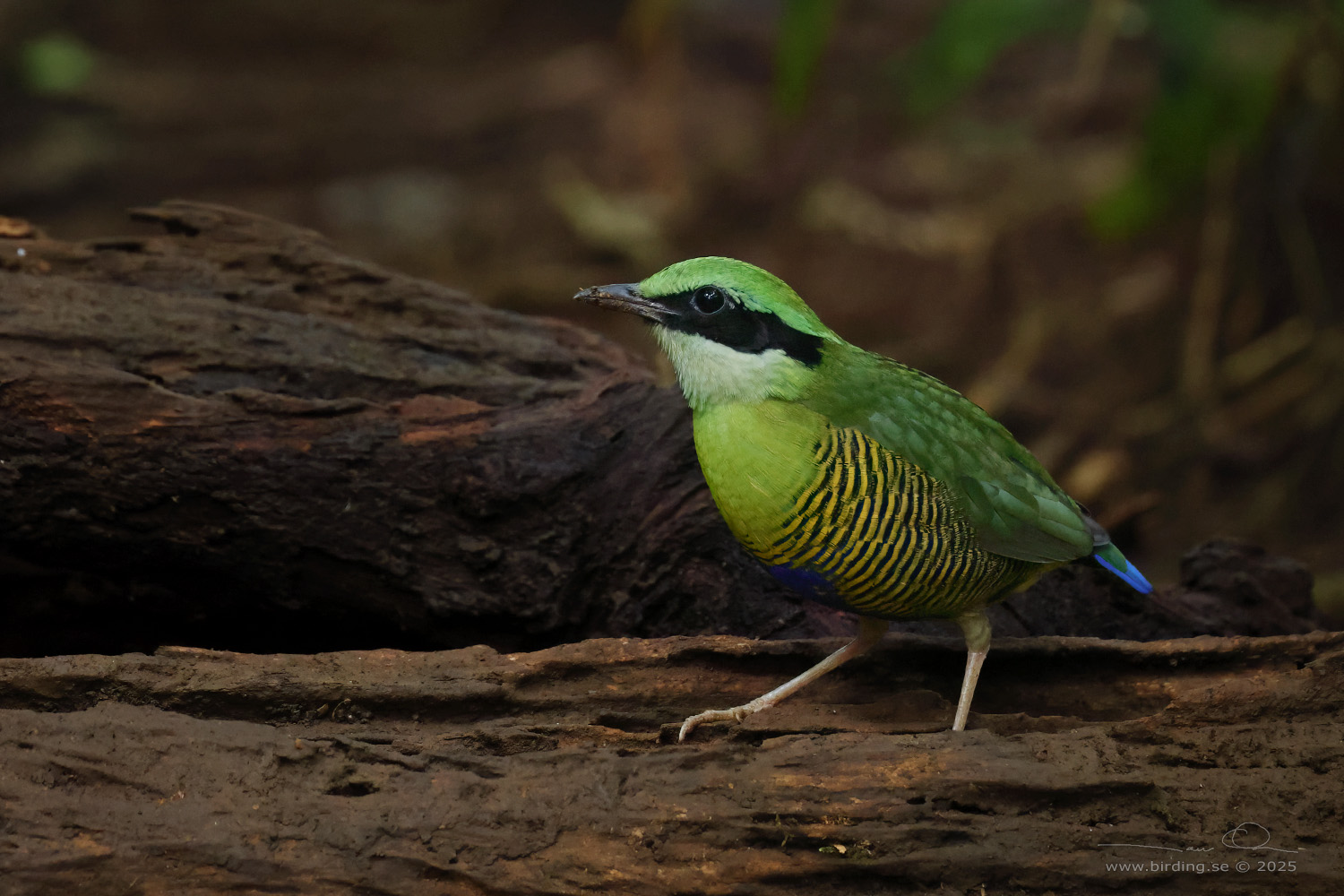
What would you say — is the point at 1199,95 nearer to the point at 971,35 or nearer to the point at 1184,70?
the point at 1184,70

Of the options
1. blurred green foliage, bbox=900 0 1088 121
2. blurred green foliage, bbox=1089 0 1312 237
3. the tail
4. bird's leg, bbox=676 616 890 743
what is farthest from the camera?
blurred green foliage, bbox=900 0 1088 121

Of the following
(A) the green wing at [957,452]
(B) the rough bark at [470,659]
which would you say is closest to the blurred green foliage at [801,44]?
(B) the rough bark at [470,659]

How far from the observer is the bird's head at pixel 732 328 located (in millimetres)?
3875

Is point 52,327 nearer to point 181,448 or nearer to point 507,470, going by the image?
point 181,448

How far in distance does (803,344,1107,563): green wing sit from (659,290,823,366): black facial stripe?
0.48 ft

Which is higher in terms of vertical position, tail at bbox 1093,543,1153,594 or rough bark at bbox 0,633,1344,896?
tail at bbox 1093,543,1153,594

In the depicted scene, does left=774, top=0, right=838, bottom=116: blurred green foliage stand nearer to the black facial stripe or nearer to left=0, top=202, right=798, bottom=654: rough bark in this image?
left=0, top=202, right=798, bottom=654: rough bark

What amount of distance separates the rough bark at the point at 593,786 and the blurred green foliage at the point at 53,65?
36.0ft

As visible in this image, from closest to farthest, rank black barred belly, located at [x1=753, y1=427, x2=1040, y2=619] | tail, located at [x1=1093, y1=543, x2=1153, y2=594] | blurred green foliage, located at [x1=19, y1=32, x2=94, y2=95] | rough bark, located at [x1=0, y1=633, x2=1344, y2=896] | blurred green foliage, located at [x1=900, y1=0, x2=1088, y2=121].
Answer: rough bark, located at [x1=0, y1=633, x2=1344, y2=896] < black barred belly, located at [x1=753, y1=427, x2=1040, y2=619] < tail, located at [x1=1093, y1=543, x2=1153, y2=594] < blurred green foliage, located at [x1=900, y1=0, x2=1088, y2=121] < blurred green foliage, located at [x1=19, y1=32, x2=94, y2=95]

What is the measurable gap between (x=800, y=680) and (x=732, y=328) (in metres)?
1.28

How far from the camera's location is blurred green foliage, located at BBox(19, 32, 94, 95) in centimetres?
1243

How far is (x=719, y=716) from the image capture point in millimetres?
3986

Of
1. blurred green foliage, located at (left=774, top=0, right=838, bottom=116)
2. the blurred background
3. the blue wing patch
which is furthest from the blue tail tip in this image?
blurred green foliage, located at (left=774, top=0, right=838, bottom=116)

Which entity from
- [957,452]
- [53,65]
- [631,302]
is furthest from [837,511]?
[53,65]
